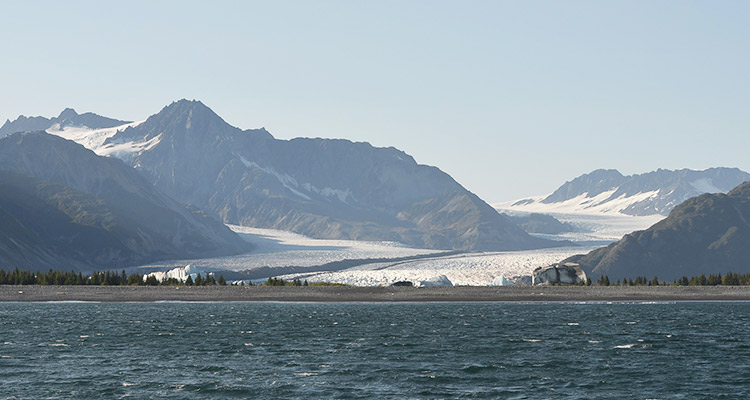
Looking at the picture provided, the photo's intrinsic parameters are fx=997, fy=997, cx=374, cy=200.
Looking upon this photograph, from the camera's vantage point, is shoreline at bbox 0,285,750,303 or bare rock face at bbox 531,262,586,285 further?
bare rock face at bbox 531,262,586,285

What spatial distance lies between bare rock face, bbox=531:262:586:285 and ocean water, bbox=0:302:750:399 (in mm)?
63580

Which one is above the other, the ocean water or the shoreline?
the shoreline

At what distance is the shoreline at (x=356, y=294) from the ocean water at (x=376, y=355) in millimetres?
27921

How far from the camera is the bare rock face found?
171375mm

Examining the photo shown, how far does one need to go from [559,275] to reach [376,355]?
114 m

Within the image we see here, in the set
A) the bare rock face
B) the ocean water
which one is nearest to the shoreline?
the bare rock face

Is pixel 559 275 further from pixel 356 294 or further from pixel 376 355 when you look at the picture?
pixel 376 355

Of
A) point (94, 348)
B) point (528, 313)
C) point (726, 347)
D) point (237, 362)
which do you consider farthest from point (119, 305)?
point (726, 347)

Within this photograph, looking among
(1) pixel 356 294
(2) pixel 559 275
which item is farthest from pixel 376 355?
(2) pixel 559 275

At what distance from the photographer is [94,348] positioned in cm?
6806

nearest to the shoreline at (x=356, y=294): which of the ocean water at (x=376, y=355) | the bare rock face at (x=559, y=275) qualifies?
the bare rock face at (x=559, y=275)

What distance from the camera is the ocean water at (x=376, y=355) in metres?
48.8

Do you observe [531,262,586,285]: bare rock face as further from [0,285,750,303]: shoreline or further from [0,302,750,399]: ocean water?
[0,302,750,399]: ocean water

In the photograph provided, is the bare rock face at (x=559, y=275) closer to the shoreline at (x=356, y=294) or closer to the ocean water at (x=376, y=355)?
the shoreline at (x=356, y=294)
